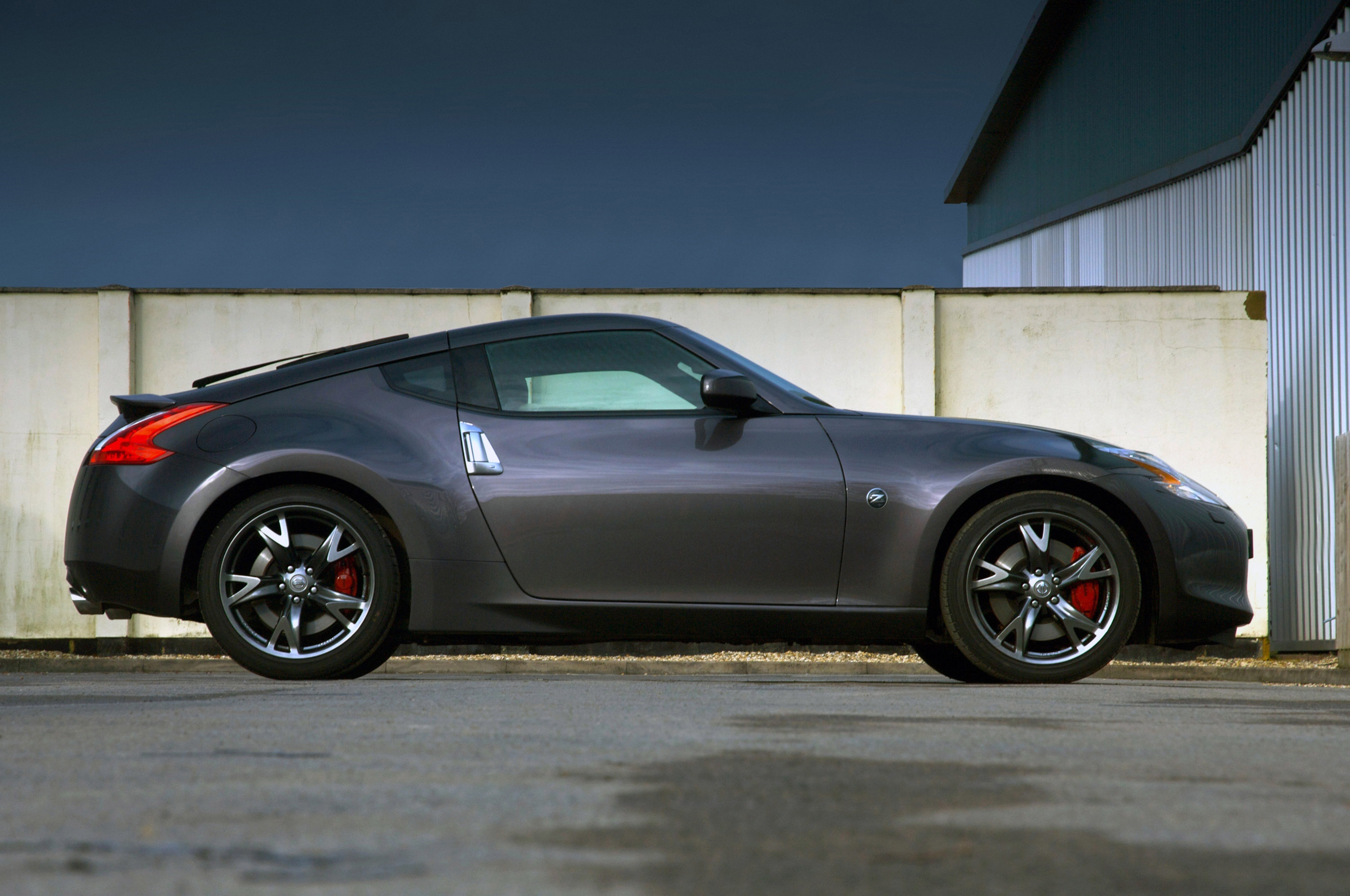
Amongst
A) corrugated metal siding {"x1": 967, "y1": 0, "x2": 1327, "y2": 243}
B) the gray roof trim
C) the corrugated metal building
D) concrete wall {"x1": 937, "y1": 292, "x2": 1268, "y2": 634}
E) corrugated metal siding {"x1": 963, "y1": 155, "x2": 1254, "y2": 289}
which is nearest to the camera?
concrete wall {"x1": 937, "y1": 292, "x2": 1268, "y2": 634}

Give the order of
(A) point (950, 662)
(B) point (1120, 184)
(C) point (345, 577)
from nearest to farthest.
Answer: (C) point (345, 577)
(A) point (950, 662)
(B) point (1120, 184)

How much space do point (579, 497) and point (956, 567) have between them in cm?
135

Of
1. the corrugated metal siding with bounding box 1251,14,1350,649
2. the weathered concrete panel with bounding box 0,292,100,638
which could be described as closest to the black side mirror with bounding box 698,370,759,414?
the weathered concrete panel with bounding box 0,292,100,638

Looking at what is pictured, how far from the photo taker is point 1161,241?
19359mm

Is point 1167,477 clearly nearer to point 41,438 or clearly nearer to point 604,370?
point 604,370

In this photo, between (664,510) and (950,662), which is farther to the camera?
(950,662)

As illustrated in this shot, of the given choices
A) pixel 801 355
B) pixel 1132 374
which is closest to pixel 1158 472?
pixel 801 355

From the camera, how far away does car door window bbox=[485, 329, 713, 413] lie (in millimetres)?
5004

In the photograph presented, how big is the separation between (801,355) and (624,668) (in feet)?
12.3

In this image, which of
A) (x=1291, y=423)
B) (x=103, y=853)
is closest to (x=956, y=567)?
(x=103, y=853)

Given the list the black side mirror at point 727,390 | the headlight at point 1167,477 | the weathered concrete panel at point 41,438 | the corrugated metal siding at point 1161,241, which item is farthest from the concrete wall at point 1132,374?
the weathered concrete panel at point 41,438

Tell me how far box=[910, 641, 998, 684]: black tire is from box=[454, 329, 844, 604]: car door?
3.07 ft

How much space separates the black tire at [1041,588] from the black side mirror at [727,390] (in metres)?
0.91

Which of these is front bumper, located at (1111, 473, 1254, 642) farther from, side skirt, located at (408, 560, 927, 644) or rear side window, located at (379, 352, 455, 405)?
rear side window, located at (379, 352, 455, 405)
